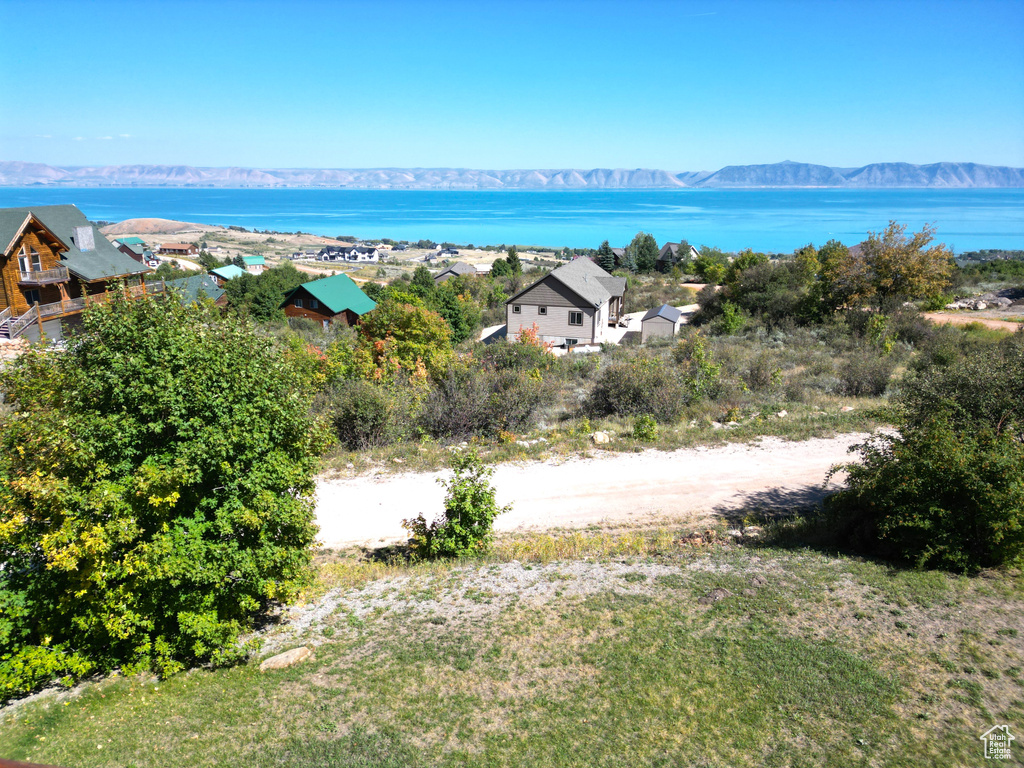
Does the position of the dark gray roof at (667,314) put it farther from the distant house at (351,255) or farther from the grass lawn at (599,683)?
the distant house at (351,255)

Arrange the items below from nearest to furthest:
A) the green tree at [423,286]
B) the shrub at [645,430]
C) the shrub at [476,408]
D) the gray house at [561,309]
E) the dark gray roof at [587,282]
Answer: the shrub at [645,430] → the shrub at [476,408] → the gray house at [561,309] → the dark gray roof at [587,282] → the green tree at [423,286]

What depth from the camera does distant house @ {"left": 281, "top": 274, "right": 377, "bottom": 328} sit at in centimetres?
4359

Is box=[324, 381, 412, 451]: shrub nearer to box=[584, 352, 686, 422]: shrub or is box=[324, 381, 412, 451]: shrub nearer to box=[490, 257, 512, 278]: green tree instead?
box=[584, 352, 686, 422]: shrub

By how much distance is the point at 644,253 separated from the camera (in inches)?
2963

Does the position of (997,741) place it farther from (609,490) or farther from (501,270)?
(501,270)

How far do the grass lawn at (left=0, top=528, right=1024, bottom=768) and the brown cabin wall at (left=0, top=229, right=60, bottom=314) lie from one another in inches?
1259

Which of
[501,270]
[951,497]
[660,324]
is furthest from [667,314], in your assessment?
[951,497]

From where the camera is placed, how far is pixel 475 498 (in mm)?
11742

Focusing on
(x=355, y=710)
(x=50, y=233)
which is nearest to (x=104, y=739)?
(x=355, y=710)

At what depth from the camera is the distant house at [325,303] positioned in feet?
143

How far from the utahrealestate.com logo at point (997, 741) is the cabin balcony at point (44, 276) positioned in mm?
40685

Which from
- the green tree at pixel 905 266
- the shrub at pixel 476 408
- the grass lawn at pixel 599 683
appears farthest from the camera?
the green tree at pixel 905 266

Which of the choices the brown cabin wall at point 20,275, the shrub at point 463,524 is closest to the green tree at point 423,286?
the brown cabin wall at point 20,275

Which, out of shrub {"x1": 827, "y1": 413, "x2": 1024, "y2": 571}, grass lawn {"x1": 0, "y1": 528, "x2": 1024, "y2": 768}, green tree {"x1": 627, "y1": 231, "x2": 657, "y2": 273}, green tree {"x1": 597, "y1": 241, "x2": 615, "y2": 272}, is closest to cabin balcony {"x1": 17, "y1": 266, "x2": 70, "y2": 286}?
grass lawn {"x1": 0, "y1": 528, "x2": 1024, "y2": 768}
